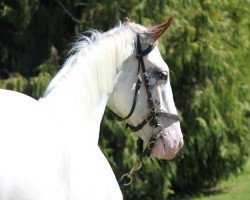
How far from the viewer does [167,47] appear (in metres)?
7.19

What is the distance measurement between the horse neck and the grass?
5734mm

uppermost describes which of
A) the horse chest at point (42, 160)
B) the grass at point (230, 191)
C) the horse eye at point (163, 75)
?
the horse eye at point (163, 75)

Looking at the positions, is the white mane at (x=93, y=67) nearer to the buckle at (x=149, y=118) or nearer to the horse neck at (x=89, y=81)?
the horse neck at (x=89, y=81)

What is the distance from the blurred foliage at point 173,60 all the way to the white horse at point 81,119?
3.47 m

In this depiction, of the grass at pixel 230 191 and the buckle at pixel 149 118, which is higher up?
the buckle at pixel 149 118

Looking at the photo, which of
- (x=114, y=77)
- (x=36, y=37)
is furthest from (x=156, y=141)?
(x=36, y=37)

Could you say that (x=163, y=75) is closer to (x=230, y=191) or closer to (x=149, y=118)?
(x=149, y=118)

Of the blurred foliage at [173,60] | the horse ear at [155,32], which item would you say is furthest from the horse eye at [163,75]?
the blurred foliage at [173,60]

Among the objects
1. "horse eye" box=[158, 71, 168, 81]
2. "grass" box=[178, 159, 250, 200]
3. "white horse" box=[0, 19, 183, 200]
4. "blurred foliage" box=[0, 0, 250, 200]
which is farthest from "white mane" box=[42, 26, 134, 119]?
"grass" box=[178, 159, 250, 200]

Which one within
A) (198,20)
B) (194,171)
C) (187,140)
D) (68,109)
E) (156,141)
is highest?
(198,20)

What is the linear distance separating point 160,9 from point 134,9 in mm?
373

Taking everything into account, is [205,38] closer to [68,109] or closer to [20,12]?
[20,12]

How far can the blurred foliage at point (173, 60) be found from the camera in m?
6.88

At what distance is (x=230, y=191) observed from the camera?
9.05m
